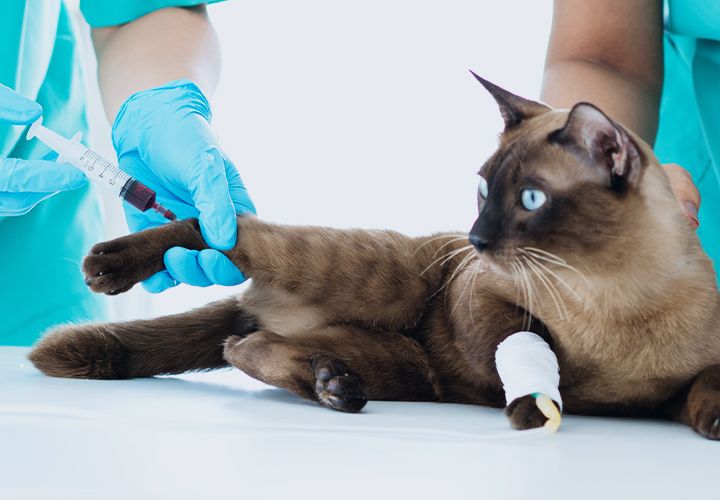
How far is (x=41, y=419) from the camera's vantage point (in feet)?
2.48

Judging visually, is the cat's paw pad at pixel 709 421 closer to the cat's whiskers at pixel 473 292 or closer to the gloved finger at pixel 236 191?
the cat's whiskers at pixel 473 292

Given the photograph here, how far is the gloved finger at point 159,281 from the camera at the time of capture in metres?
1.16

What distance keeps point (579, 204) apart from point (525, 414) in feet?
0.85

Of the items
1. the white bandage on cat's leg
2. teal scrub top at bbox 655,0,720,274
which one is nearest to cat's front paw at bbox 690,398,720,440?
the white bandage on cat's leg

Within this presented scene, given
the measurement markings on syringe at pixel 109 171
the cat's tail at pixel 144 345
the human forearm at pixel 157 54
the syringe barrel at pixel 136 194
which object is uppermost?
the human forearm at pixel 157 54

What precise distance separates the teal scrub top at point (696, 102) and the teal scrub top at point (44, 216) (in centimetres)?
99

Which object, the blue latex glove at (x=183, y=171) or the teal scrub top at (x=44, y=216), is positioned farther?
the teal scrub top at (x=44, y=216)

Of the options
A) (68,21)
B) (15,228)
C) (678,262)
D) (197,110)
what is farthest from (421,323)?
(68,21)

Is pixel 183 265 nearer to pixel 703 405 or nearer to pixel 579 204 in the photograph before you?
pixel 579 204

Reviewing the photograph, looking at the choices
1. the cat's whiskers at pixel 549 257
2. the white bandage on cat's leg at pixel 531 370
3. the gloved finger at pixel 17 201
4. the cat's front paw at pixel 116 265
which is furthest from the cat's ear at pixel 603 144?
the gloved finger at pixel 17 201

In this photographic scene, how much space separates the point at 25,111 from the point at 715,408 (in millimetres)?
1057

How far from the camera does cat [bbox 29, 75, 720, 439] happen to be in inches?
36.1

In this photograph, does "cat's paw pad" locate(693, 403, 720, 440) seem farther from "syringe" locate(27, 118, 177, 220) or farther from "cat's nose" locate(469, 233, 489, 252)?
"syringe" locate(27, 118, 177, 220)

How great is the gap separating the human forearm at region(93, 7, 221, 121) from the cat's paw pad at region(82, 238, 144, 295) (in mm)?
510
